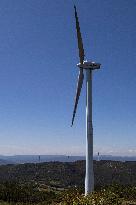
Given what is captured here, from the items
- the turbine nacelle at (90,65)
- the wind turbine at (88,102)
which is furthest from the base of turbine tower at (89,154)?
the turbine nacelle at (90,65)

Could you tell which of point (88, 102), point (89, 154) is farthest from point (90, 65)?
point (89, 154)

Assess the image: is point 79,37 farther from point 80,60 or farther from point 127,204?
point 127,204

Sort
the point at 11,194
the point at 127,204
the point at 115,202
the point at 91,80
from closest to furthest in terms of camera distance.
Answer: the point at 115,202, the point at 127,204, the point at 91,80, the point at 11,194

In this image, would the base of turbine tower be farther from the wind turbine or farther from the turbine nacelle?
the turbine nacelle

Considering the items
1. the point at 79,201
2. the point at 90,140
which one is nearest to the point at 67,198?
the point at 79,201

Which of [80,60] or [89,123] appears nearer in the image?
[89,123]

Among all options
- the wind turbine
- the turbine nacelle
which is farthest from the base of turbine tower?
the turbine nacelle

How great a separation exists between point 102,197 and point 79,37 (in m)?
19.5

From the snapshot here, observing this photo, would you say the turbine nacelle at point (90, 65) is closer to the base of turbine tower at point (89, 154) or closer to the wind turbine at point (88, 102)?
the wind turbine at point (88, 102)

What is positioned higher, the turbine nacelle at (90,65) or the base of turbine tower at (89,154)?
the turbine nacelle at (90,65)

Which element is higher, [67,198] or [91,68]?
[91,68]

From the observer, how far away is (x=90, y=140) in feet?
126

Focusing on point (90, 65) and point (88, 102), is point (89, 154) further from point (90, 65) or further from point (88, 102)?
point (90, 65)

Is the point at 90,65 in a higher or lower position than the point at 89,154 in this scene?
higher
